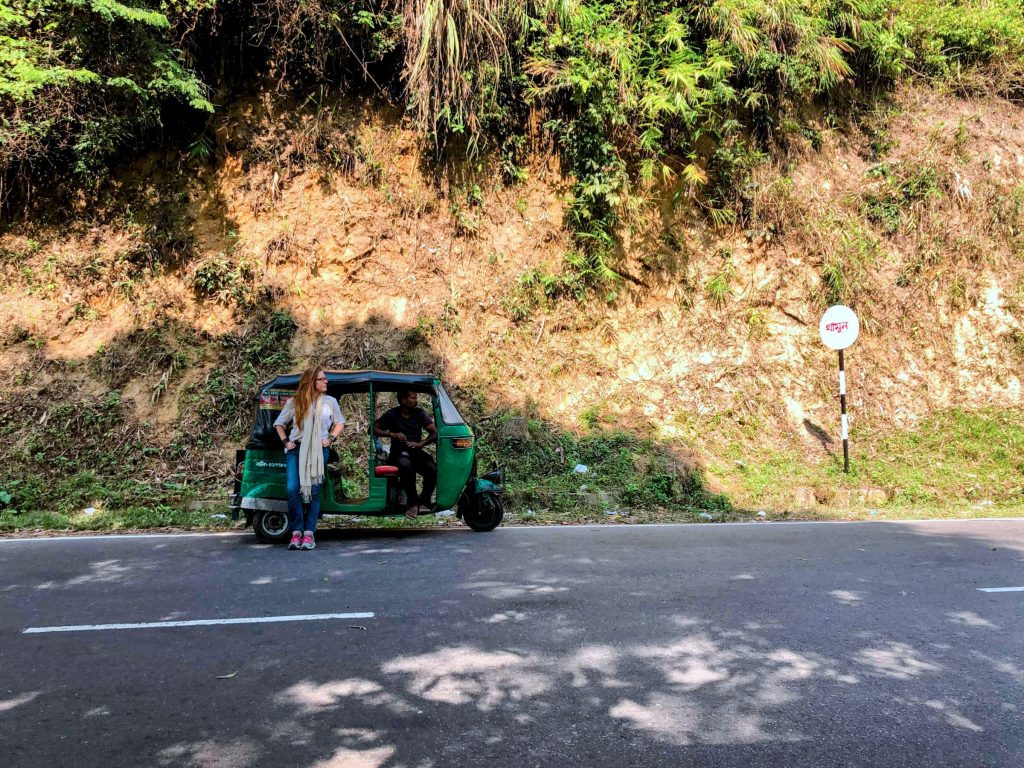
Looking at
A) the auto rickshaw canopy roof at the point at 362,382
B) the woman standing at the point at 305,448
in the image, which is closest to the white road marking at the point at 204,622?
the woman standing at the point at 305,448

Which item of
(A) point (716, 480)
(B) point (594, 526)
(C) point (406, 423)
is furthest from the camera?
(A) point (716, 480)

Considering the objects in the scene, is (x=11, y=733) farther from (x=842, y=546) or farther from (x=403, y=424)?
(x=842, y=546)

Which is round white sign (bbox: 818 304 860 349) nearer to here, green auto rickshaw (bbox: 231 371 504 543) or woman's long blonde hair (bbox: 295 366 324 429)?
green auto rickshaw (bbox: 231 371 504 543)

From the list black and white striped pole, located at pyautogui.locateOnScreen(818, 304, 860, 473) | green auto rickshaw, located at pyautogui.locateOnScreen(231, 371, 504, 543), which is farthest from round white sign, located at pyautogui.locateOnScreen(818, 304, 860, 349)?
green auto rickshaw, located at pyautogui.locateOnScreen(231, 371, 504, 543)

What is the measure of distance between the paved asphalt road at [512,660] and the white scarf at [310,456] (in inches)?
30.9

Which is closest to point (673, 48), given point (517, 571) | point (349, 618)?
point (517, 571)

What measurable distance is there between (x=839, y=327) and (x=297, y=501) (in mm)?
10670

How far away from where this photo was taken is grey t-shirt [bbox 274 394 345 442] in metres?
8.48

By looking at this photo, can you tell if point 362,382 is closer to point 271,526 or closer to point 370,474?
point 370,474

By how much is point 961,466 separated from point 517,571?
431 inches

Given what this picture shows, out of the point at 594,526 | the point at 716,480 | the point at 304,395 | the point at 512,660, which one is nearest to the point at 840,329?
the point at 716,480

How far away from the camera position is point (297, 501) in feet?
27.6

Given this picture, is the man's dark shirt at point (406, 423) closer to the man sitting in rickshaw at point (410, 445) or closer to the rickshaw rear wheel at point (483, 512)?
the man sitting in rickshaw at point (410, 445)

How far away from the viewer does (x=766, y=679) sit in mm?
4488
